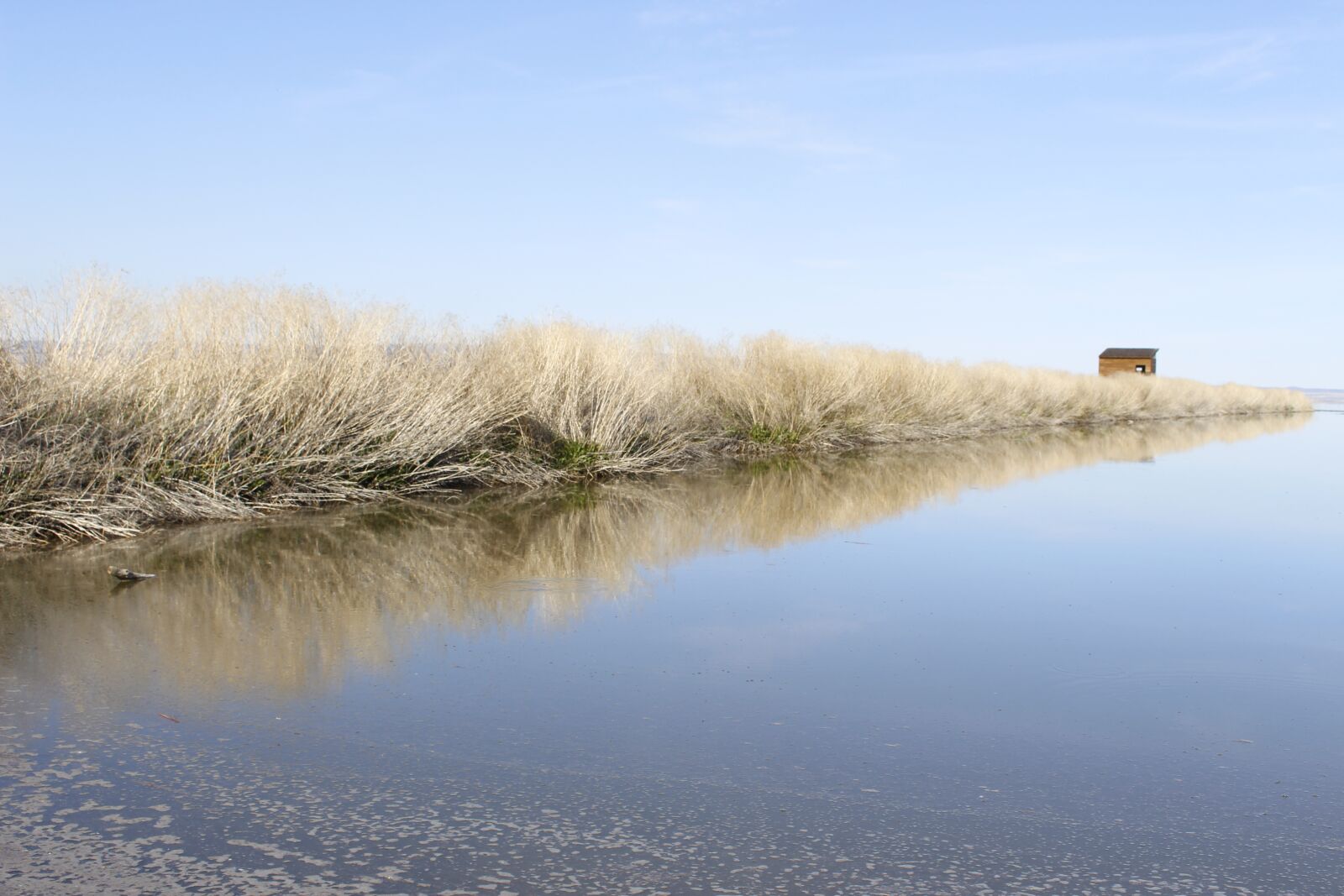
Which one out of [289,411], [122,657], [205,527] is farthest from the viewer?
[289,411]

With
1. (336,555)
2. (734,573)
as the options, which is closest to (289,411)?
(336,555)

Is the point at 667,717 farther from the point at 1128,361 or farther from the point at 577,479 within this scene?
the point at 1128,361

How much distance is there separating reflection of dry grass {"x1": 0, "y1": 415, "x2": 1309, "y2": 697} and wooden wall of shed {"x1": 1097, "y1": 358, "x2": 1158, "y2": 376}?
51367mm

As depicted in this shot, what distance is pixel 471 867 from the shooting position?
309cm

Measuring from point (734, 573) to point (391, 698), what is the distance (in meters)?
3.68

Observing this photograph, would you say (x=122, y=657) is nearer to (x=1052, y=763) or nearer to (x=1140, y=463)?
(x=1052, y=763)

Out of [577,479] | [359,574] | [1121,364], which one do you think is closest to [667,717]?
[359,574]

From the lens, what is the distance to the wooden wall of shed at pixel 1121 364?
60.8m

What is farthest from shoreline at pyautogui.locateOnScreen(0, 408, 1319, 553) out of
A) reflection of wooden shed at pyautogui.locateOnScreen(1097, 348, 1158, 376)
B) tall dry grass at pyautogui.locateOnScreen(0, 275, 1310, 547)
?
reflection of wooden shed at pyautogui.locateOnScreen(1097, 348, 1158, 376)

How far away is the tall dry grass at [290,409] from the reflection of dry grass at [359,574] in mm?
647

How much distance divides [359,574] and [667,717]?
3861 millimetres

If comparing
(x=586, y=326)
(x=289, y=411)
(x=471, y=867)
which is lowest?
(x=471, y=867)

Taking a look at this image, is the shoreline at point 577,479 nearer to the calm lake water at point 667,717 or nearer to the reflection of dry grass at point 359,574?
the reflection of dry grass at point 359,574

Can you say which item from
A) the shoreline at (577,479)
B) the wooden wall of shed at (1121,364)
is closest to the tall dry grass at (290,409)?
the shoreline at (577,479)
